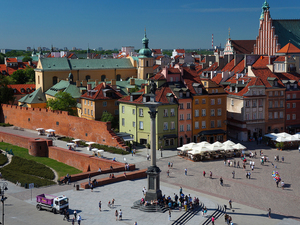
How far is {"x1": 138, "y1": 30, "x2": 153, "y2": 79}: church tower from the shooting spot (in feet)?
327

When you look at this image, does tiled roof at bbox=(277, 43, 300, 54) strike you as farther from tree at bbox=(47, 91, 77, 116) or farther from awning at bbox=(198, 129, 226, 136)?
tree at bbox=(47, 91, 77, 116)

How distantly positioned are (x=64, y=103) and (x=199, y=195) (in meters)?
38.1

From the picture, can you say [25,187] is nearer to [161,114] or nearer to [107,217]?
[107,217]

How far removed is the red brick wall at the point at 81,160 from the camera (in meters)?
49.8

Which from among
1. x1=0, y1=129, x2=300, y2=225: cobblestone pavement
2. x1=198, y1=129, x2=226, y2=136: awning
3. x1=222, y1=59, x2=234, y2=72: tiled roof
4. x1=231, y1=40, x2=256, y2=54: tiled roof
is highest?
x1=231, y1=40, x2=256, y2=54: tiled roof

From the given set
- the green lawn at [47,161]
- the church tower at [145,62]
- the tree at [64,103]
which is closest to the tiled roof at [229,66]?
the church tower at [145,62]

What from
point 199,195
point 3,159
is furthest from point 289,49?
point 3,159

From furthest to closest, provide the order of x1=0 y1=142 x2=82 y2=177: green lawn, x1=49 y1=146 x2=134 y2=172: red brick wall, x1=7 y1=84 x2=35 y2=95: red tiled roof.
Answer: x1=7 y1=84 x2=35 y2=95: red tiled roof < x1=0 y1=142 x2=82 y2=177: green lawn < x1=49 y1=146 x2=134 y2=172: red brick wall

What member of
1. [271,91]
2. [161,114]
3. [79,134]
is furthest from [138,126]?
[271,91]

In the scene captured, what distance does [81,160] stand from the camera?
53406mm

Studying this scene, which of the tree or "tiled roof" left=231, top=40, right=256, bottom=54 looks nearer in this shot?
the tree

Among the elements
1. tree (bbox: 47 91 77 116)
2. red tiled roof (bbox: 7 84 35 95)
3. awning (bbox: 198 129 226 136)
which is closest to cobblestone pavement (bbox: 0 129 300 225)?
awning (bbox: 198 129 226 136)

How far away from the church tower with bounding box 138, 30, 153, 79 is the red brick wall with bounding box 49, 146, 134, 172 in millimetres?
44841

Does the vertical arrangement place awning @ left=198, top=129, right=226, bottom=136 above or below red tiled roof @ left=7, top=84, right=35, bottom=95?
below
